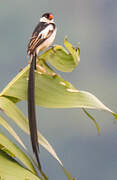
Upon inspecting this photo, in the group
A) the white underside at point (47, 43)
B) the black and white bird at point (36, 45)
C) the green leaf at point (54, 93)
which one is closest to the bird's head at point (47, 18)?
A: the black and white bird at point (36, 45)

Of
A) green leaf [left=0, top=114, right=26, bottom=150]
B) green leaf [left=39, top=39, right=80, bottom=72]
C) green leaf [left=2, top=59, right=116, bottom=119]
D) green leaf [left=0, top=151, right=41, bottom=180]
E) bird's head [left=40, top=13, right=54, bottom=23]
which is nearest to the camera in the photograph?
green leaf [left=0, top=151, right=41, bottom=180]

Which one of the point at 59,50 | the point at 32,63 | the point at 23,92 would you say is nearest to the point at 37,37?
the point at 59,50

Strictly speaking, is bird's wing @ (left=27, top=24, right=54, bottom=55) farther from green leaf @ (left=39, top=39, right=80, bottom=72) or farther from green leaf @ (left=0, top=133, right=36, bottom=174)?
green leaf @ (left=0, top=133, right=36, bottom=174)

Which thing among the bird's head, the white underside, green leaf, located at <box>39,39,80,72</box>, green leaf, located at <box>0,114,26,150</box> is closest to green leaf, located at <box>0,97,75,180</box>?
green leaf, located at <box>0,114,26,150</box>

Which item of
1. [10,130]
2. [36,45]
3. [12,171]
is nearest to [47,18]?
[36,45]

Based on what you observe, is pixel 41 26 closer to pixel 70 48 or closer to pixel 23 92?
pixel 70 48

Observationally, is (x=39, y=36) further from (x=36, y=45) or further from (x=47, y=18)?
(x=47, y=18)
